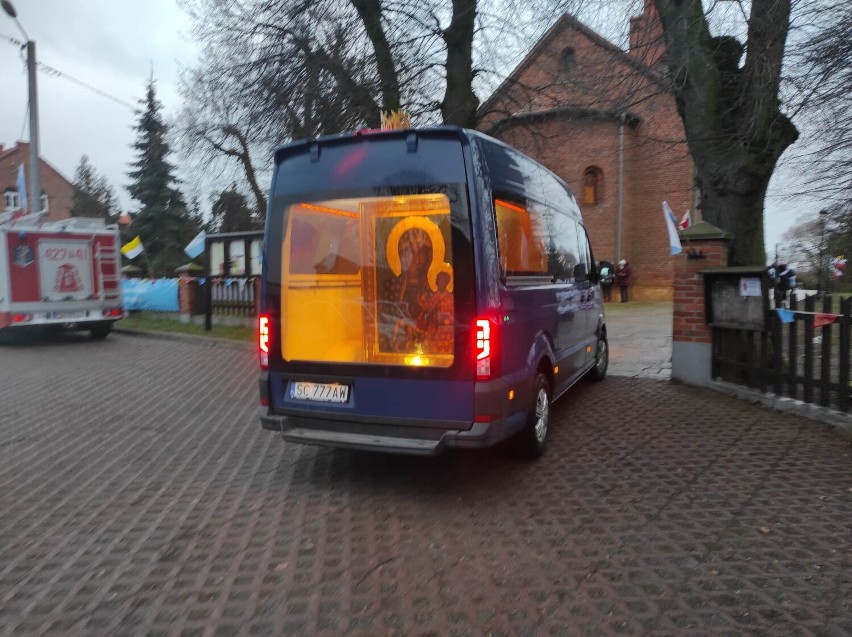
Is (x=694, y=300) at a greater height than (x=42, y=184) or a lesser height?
lesser

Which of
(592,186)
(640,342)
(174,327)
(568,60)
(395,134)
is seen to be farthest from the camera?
(592,186)

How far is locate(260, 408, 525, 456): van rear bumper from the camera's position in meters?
4.14

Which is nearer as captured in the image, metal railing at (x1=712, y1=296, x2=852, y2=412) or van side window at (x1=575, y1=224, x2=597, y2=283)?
metal railing at (x1=712, y1=296, x2=852, y2=412)

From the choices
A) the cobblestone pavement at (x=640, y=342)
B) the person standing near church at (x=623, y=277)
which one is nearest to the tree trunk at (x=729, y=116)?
the cobblestone pavement at (x=640, y=342)

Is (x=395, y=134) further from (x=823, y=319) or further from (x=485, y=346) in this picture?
(x=823, y=319)

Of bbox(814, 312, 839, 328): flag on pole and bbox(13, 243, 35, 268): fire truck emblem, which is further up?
bbox(13, 243, 35, 268): fire truck emblem

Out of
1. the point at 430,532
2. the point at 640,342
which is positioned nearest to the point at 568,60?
the point at 640,342

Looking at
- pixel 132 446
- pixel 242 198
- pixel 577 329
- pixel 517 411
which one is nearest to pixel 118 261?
pixel 132 446

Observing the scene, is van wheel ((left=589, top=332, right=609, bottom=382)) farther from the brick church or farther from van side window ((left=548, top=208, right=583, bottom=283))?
the brick church

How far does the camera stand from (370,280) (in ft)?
15.6

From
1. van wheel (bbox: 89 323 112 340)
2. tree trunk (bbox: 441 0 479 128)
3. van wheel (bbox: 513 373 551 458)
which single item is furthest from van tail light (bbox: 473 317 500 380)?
van wheel (bbox: 89 323 112 340)

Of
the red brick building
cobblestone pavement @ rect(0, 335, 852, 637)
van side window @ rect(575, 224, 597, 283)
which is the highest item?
the red brick building

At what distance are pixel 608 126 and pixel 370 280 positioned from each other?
65.5 ft

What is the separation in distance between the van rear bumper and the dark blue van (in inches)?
0.4
